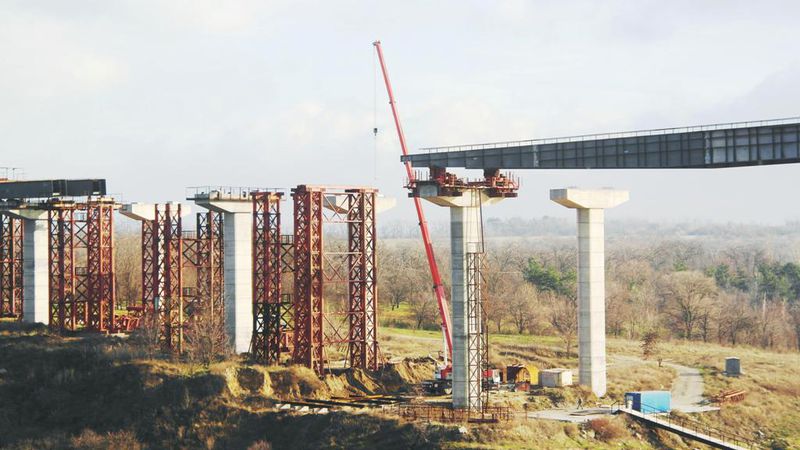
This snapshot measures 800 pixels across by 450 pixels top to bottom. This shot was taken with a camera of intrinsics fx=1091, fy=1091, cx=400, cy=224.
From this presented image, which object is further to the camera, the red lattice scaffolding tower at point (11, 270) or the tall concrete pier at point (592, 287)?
the red lattice scaffolding tower at point (11, 270)

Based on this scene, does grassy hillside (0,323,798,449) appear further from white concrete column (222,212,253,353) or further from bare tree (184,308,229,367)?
white concrete column (222,212,253,353)

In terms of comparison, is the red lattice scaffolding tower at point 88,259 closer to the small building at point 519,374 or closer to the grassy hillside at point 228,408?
the grassy hillside at point 228,408

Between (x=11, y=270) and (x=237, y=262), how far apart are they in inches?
1185

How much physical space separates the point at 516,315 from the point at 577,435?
54.1 m

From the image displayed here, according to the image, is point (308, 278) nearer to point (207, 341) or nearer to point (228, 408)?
point (207, 341)

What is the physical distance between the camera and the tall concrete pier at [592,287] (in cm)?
5866

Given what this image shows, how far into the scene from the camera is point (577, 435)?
50.6m

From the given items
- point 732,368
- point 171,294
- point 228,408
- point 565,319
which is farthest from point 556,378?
point 565,319

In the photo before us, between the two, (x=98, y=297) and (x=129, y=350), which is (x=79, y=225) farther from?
(x=129, y=350)

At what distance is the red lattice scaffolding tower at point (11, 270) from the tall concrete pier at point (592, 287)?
48814 mm

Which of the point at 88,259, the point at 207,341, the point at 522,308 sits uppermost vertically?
the point at 88,259

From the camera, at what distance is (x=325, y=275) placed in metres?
63.1

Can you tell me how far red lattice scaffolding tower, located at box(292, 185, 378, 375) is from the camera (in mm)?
62781

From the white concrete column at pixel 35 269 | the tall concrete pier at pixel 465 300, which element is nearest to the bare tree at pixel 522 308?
the white concrete column at pixel 35 269
